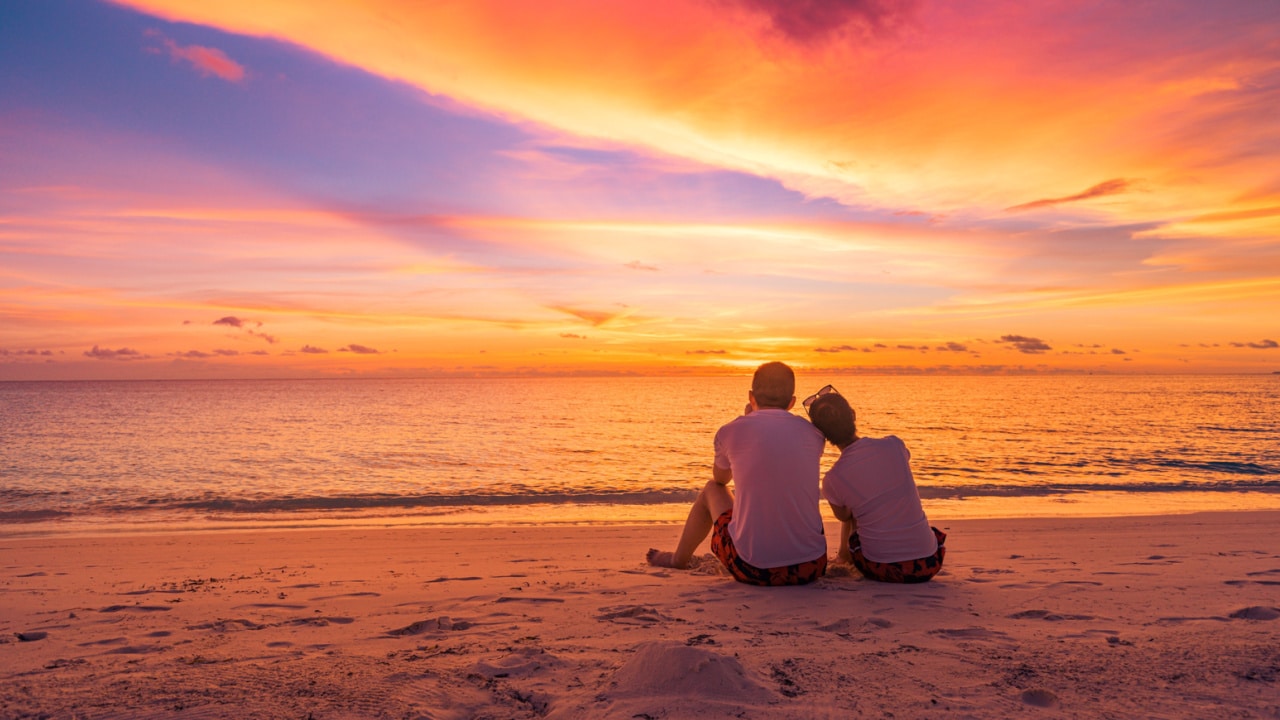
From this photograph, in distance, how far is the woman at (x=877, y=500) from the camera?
240 inches

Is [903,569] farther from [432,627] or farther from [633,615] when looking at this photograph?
[432,627]

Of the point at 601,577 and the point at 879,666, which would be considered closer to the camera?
the point at 879,666

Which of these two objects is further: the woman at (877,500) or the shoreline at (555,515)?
A: the shoreline at (555,515)

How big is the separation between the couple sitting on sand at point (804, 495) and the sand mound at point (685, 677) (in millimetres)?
2103

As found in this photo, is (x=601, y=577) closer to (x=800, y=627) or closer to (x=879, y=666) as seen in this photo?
(x=800, y=627)

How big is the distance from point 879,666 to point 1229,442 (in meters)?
33.6

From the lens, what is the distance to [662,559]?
24.8ft

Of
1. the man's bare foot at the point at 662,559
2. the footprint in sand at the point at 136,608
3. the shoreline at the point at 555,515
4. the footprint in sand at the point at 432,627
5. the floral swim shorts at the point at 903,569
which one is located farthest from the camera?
the shoreline at the point at 555,515

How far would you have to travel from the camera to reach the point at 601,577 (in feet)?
23.5

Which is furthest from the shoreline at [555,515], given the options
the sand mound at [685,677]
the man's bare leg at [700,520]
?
the sand mound at [685,677]

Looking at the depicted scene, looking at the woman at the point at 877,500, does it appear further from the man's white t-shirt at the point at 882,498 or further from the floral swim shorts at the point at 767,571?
the floral swim shorts at the point at 767,571

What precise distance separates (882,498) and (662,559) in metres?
2.52

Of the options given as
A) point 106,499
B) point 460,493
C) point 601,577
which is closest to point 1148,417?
point 460,493

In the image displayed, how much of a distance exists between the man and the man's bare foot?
41.6 inches
